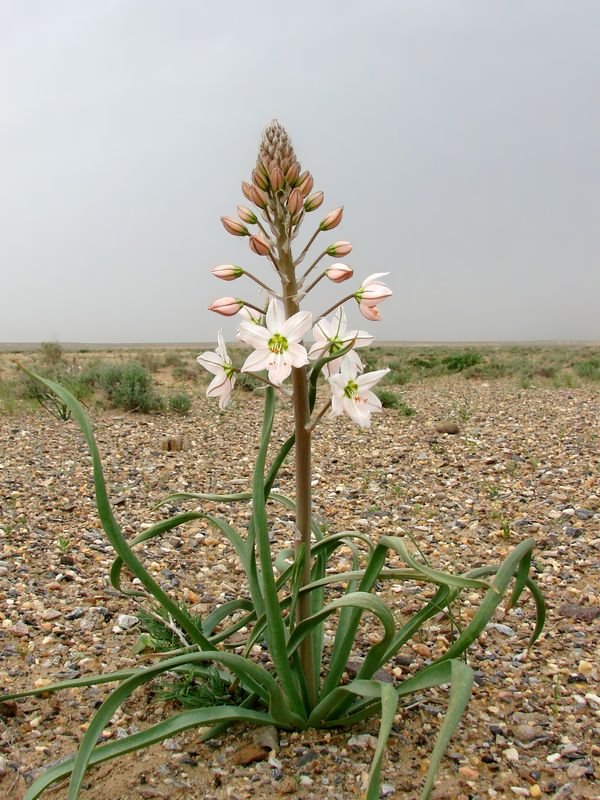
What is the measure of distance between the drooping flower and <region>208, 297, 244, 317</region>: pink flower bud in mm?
408

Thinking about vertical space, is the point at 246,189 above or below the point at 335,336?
above

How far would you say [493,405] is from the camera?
38.4 feet

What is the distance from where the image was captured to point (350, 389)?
7.54ft

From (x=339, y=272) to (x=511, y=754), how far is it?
189cm

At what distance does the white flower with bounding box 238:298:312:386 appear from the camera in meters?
2.14

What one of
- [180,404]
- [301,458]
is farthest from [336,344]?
[180,404]

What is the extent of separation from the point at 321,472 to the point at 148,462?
75.3 inches

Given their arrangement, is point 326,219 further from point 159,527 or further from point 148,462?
point 148,462

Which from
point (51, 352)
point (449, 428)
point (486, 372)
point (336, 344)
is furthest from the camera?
point (51, 352)

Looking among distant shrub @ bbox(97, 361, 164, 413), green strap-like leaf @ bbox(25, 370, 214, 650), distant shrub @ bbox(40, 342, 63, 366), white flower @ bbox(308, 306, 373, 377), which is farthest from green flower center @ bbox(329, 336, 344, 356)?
distant shrub @ bbox(40, 342, 63, 366)

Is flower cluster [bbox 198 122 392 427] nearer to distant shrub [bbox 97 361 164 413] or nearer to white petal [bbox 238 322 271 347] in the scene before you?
white petal [bbox 238 322 271 347]

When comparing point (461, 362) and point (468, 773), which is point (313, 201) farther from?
point (461, 362)

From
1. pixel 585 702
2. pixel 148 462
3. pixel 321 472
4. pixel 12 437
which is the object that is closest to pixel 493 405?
pixel 321 472

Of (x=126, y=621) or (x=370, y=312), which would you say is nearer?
(x=370, y=312)
